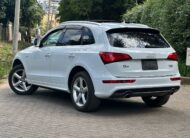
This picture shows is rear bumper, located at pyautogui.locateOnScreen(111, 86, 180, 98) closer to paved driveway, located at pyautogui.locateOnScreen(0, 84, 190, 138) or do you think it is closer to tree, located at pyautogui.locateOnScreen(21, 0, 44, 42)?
paved driveway, located at pyautogui.locateOnScreen(0, 84, 190, 138)

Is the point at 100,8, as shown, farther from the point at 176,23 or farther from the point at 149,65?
the point at 149,65

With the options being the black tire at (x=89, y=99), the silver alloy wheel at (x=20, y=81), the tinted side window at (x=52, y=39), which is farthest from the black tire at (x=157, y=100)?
the silver alloy wheel at (x=20, y=81)

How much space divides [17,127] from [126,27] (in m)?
2.89

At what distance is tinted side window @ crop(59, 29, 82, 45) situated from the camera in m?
10.4

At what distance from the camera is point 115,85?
935 cm

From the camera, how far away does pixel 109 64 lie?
9391mm

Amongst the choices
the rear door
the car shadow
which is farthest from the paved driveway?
the rear door

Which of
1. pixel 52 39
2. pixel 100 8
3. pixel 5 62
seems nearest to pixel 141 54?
pixel 52 39

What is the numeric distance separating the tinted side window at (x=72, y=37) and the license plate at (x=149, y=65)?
143cm

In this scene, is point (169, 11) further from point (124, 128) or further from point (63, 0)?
point (63, 0)

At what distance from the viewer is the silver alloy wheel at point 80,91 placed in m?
9.95

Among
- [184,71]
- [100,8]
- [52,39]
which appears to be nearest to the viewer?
[52,39]

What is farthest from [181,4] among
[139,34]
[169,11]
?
[139,34]

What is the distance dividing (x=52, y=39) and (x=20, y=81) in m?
1.54
